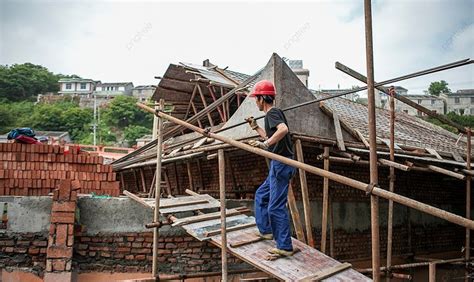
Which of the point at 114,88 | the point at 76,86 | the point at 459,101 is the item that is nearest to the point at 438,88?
the point at 459,101

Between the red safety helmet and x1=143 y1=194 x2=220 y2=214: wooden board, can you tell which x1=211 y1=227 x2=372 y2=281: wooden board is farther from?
the red safety helmet

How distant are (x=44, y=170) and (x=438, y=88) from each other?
199 feet

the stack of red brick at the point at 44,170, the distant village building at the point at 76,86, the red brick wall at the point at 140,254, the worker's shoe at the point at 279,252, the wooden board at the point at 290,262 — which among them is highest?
the distant village building at the point at 76,86

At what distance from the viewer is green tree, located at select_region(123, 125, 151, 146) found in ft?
138

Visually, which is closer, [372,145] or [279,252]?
[372,145]

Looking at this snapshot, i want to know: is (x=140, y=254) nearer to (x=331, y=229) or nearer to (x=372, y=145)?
(x=331, y=229)

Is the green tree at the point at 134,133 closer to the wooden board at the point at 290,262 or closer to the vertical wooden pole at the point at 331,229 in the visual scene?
the vertical wooden pole at the point at 331,229

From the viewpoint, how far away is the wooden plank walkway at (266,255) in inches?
138

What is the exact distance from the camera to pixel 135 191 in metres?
10.7

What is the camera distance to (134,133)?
42812 millimetres

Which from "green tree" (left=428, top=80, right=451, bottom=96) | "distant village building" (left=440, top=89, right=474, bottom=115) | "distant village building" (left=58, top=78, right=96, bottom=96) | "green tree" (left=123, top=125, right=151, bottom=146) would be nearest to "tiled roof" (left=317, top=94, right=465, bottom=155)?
"green tree" (left=123, top=125, right=151, bottom=146)

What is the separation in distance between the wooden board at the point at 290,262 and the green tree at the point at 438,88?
59.1 meters

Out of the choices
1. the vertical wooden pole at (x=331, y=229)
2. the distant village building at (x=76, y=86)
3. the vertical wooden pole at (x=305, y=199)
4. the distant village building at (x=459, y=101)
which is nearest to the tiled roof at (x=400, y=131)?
the vertical wooden pole at (x=331, y=229)

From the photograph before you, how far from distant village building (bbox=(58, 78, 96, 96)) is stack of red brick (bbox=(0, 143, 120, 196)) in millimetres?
60381
